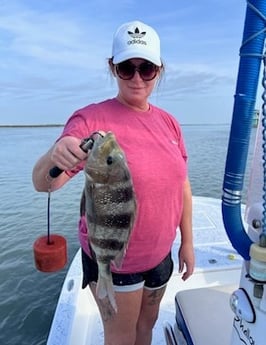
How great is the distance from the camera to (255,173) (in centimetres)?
134

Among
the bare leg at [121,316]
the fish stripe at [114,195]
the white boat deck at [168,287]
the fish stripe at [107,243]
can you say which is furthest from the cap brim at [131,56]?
the white boat deck at [168,287]

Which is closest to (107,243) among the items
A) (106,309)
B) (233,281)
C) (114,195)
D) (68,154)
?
(114,195)

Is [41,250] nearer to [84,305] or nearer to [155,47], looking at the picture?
[155,47]

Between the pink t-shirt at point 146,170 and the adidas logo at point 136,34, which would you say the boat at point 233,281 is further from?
the adidas logo at point 136,34

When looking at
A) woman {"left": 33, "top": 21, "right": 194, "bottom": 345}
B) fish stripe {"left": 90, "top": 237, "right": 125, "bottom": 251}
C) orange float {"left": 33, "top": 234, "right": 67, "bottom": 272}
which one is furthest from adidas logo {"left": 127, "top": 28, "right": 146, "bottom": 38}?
orange float {"left": 33, "top": 234, "right": 67, "bottom": 272}

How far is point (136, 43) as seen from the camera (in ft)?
4.66

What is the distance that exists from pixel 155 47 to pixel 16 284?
4.08 m

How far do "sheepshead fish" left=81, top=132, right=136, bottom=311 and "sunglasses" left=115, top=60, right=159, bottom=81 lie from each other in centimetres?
48

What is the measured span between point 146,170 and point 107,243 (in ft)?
1.22

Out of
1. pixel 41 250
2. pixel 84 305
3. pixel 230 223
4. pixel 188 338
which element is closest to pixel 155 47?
pixel 230 223

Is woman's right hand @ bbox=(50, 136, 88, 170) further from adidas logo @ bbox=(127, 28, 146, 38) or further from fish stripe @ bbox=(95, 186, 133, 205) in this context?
adidas logo @ bbox=(127, 28, 146, 38)

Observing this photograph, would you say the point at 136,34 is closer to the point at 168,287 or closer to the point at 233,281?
the point at 168,287

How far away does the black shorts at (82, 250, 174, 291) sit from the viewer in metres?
1.59

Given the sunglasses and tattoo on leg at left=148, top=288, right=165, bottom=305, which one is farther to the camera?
tattoo on leg at left=148, top=288, right=165, bottom=305
